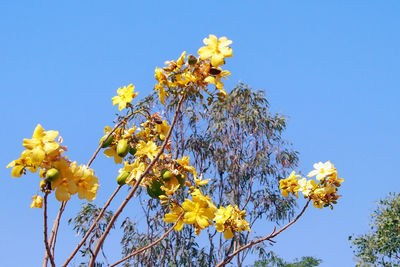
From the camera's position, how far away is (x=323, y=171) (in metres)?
1.84

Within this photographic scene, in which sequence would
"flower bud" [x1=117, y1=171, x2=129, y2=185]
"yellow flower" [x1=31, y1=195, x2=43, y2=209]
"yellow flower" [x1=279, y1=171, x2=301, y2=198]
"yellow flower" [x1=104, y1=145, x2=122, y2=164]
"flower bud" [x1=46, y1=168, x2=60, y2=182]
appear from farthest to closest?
1. "yellow flower" [x1=279, y1=171, x2=301, y2=198]
2. "yellow flower" [x1=104, y1=145, x2=122, y2=164]
3. "flower bud" [x1=117, y1=171, x2=129, y2=185]
4. "yellow flower" [x1=31, y1=195, x2=43, y2=209]
5. "flower bud" [x1=46, y1=168, x2=60, y2=182]

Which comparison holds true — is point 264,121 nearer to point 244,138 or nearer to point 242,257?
point 244,138

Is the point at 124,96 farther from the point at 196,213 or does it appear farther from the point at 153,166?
the point at 196,213

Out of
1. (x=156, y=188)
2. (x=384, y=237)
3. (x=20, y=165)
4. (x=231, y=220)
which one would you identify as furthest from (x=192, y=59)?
(x=384, y=237)

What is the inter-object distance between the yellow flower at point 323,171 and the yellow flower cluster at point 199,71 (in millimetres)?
582

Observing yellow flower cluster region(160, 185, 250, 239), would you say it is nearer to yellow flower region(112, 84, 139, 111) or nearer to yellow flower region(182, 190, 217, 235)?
yellow flower region(182, 190, 217, 235)

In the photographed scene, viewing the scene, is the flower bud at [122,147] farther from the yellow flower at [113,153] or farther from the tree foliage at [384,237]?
the tree foliage at [384,237]

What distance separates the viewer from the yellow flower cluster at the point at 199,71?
4.45ft

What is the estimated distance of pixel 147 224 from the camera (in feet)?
33.0

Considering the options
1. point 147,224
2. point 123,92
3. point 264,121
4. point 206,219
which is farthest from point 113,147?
point 264,121

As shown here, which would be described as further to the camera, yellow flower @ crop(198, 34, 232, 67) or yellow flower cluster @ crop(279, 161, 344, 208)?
yellow flower cluster @ crop(279, 161, 344, 208)

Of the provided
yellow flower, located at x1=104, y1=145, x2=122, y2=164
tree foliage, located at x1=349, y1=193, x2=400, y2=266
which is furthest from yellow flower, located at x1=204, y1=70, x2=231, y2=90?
tree foliage, located at x1=349, y1=193, x2=400, y2=266

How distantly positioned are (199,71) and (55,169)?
1.55 ft

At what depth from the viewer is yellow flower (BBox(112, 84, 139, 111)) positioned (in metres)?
1.53
